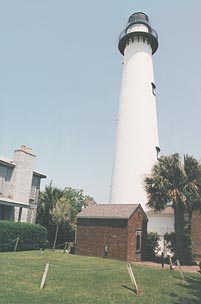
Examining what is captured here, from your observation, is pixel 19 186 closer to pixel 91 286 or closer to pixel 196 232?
pixel 196 232

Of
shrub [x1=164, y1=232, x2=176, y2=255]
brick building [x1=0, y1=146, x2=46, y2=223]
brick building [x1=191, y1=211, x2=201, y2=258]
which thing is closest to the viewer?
shrub [x1=164, y1=232, x2=176, y2=255]

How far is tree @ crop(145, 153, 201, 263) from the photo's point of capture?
20.6m

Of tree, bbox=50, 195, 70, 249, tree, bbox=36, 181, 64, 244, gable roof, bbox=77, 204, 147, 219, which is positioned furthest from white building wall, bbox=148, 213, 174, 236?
tree, bbox=36, 181, 64, 244

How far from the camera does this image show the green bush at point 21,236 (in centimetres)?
2038

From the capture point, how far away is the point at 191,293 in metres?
11.5

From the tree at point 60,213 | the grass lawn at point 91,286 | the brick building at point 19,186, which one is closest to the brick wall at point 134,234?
the grass lawn at point 91,286

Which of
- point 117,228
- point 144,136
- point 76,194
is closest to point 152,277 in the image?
point 117,228

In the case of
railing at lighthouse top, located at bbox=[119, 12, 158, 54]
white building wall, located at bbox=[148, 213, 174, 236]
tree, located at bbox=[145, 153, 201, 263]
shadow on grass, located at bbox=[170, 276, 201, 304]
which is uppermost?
railing at lighthouse top, located at bbox=[119, 12, 158, 54]

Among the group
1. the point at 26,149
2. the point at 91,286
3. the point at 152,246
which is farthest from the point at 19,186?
the point at 91,286

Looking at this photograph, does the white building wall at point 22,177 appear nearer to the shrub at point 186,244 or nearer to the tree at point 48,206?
the tree at point 48,206

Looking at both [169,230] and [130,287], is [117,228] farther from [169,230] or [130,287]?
[130,287]

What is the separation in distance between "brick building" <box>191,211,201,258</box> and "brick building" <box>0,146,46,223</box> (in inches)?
581

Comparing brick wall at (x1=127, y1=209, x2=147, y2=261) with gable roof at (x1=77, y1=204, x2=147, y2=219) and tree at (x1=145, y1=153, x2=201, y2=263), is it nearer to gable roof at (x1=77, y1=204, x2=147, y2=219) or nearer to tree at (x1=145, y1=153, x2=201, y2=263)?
gable roof at (x1=77, y1=204, x2=147, y2=219)

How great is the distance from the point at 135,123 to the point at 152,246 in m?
11.6
